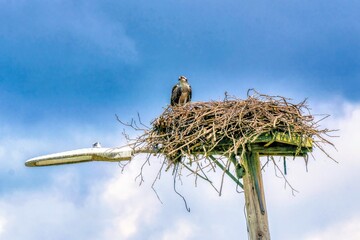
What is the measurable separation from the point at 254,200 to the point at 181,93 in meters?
3.96

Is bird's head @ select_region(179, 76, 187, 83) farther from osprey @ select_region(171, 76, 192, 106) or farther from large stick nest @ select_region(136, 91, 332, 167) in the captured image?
large stick nest @ select_region(136, 91, 332, 167)

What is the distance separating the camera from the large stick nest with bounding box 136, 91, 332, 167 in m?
6.97

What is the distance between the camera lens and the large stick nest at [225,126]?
6.97 m

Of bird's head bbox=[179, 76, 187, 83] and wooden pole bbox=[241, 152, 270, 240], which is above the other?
bird's head bbox=[179, 76, 187, 83]

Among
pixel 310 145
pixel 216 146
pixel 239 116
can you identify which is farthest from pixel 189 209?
pixel 310 145

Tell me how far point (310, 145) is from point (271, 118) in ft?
2.10

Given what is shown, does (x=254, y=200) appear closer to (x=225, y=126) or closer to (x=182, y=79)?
(x=225, y=126)

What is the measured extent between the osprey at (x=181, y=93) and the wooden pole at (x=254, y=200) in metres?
3.45

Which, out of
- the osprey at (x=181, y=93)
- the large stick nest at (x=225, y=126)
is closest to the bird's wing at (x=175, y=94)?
the osprey at (x=181, y=93)

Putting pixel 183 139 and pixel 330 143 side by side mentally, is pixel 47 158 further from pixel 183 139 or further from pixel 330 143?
pixel 330 143

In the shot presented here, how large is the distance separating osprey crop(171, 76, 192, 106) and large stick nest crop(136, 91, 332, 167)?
106 inches

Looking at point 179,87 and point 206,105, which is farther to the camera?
point 179,87

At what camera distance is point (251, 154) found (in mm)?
7156

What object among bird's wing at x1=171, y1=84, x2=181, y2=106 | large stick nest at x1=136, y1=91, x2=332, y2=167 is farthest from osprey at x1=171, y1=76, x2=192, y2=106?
large stick nest at x1=136, y1=91, x2=332, y2=167
